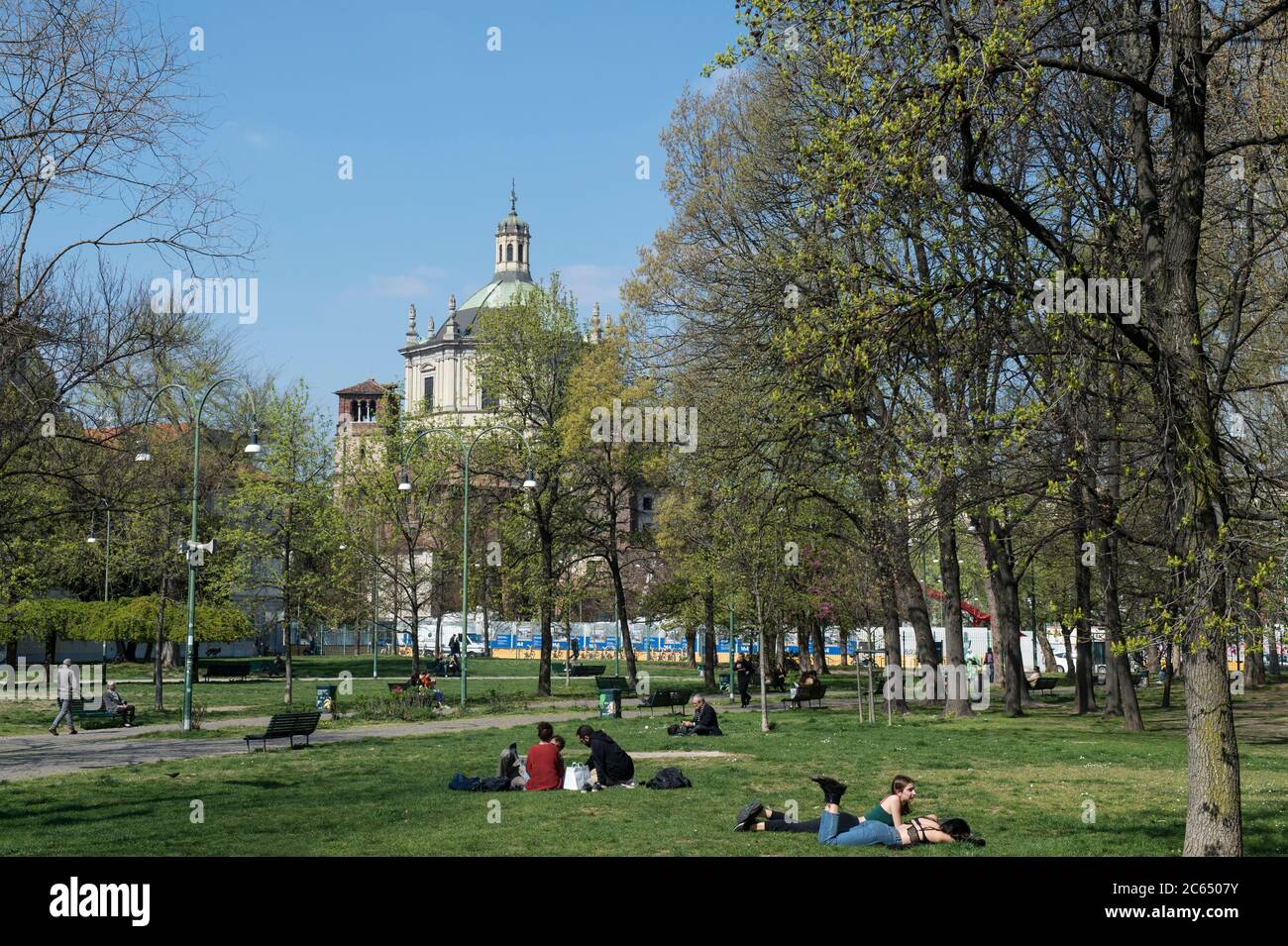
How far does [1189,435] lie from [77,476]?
17751 millimetres

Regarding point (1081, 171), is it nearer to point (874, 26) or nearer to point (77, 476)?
point (874, 26)

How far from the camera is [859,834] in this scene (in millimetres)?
13305

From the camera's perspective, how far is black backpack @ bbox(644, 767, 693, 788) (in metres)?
17.9

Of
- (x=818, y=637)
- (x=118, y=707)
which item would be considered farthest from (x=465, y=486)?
(x=818, y=637)

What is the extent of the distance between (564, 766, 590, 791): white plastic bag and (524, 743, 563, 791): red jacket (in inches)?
6.9

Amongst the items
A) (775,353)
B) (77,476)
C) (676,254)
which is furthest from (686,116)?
(77,476)

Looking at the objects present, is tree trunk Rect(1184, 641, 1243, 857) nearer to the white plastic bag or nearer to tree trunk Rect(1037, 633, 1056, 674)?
the white plastic bag

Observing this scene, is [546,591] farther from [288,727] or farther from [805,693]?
[288,727]

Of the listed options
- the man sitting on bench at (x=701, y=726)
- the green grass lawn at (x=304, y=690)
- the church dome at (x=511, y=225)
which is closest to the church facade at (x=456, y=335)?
the church dome at (x=511, y=225)

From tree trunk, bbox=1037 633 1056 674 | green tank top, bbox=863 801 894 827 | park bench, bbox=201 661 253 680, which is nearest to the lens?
→ green tank top, bbox=863 801 894 827

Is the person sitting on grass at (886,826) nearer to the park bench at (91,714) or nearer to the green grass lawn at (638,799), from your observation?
the green grass lawn at (638,799)

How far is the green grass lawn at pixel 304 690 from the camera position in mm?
34375

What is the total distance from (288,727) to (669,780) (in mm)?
9852

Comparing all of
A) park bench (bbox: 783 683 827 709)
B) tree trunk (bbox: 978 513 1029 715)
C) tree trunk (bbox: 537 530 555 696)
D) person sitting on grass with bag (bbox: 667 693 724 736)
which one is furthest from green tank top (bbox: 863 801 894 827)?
tree trunk (bbox: 537 530 555 696)
